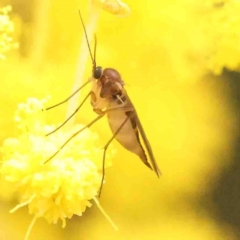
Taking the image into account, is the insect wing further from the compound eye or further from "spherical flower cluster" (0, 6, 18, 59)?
"spherical flower cluster" (0, 6, 18, 59)

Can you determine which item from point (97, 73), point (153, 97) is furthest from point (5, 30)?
point (153, 97)

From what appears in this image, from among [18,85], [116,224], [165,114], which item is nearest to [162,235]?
[116,224]

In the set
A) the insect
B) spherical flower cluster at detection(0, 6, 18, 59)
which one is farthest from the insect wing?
spherical flower cluster at detection(0, 6, 18, 59)

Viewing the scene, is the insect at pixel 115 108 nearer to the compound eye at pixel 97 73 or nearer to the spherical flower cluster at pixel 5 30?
the compound eye at pixel 97 73

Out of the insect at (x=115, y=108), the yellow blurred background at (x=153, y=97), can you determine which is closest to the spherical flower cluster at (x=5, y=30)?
the yellow blurred background at (x=153, y=97)

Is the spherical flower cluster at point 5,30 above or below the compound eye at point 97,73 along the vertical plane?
above

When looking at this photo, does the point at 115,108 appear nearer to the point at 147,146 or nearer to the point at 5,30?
the point at 147,146

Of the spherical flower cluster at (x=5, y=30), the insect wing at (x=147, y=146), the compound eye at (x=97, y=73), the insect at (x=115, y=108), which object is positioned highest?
the spherical flower cluster at (x=5, y=30)

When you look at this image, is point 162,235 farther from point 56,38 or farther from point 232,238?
point 56,38

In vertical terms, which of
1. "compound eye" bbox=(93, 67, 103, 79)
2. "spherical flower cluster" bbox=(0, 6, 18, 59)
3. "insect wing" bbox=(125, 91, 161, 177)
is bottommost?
"insect wing" bbox=(125, 91, 161, 177)
